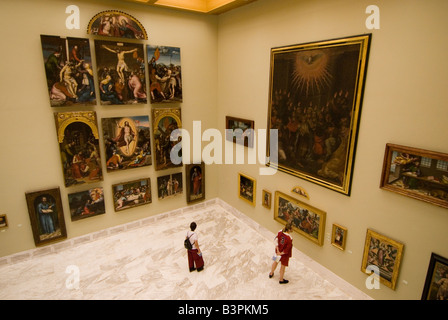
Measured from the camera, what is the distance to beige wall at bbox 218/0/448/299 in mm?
4398

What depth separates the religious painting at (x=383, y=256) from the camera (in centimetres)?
522

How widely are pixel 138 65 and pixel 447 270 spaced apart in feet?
29.2

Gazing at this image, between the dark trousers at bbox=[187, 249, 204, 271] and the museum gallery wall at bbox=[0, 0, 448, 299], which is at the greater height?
the museum gallery wall at bbox=[0, 0, 448, 299]

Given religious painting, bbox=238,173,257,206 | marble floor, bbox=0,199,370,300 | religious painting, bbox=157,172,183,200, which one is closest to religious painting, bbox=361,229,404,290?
marble floor, bbox=0,199,370,300

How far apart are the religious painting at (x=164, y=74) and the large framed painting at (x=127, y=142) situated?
95 cm

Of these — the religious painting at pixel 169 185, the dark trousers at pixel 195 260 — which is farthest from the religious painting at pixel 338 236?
the religious painting at pixel 169 185

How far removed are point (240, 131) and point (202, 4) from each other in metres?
4.46

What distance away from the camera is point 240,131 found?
29.5 feet

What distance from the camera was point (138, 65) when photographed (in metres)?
8.02

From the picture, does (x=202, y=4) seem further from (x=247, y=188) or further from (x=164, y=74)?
(x=247, y=188)

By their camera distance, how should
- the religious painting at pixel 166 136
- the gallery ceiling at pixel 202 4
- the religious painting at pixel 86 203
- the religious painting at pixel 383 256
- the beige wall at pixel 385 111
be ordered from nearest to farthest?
the beige wall at pixel 385 111 < the religious painting at pixel 383 256 < the gallery ceiling at pixel 202 4 < the religious painting at pixel 86 203 < the religious painting at pixel 166 136

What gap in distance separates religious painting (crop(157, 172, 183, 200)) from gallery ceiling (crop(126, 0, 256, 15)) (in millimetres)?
5584

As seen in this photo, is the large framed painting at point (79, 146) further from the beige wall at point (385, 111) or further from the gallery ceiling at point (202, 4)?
the beige wall at point (385, 111)

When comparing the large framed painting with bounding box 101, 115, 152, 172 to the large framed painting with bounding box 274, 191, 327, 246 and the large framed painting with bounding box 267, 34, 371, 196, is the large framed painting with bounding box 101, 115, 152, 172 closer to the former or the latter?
the large framed painting with bounding box 267, 34, 371, 196
